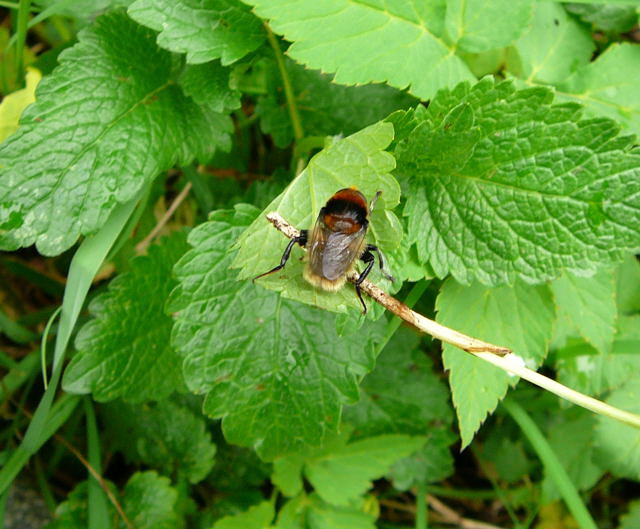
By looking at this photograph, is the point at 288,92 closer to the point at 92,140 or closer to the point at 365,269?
the point at 92,140

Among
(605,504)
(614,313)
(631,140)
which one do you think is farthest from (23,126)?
(605,504)

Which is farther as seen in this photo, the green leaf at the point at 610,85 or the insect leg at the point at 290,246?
the green leaf at the point at 610,85

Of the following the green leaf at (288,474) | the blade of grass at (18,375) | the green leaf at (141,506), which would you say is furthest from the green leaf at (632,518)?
the blade of grass at (18,375)

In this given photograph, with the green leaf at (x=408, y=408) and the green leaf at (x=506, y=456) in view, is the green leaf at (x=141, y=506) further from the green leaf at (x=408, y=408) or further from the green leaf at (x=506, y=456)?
the green leaf at (x=506, y=456)

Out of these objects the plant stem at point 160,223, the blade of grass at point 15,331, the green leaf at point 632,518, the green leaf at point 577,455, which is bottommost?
the green leaf at point 632,518

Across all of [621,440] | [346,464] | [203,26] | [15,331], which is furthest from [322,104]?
[621,440]

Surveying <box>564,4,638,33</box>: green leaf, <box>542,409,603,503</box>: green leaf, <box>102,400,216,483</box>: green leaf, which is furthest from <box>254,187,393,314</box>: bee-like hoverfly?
<box>542,409,603,503</box>: green leaf
